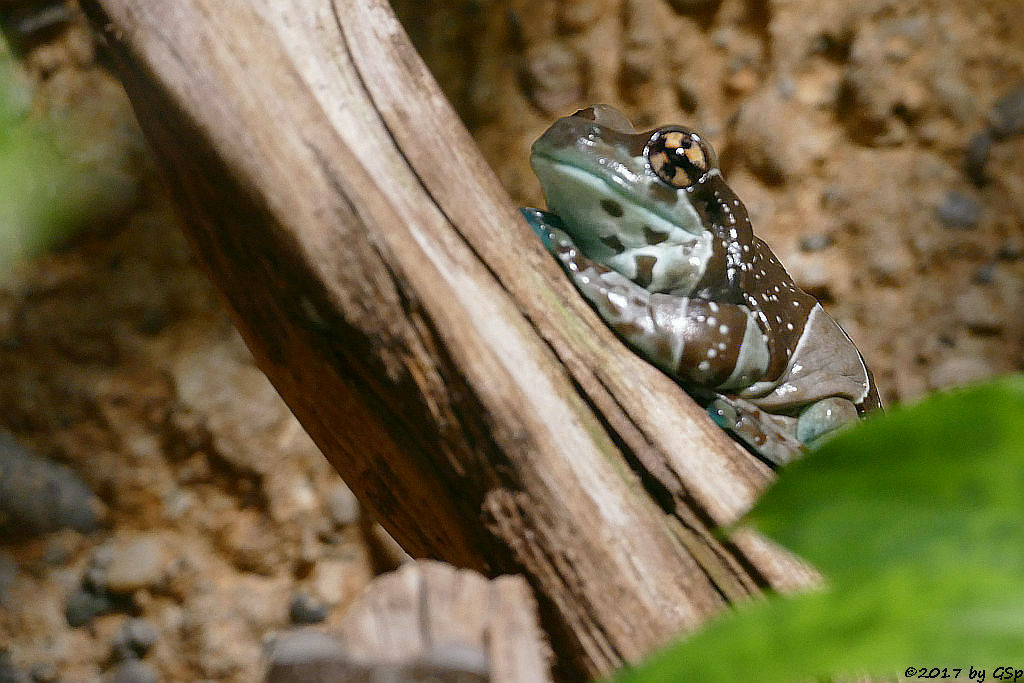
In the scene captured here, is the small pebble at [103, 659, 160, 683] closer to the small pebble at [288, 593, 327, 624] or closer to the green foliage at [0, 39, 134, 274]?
the small pebble at [288, 593, 327, 624]

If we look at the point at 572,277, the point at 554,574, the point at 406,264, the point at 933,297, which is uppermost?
the point at 406,264

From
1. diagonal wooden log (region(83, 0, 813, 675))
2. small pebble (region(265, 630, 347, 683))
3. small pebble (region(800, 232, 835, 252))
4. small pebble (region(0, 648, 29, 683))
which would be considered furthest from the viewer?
small pebble (region(800, 232, 835, 252))

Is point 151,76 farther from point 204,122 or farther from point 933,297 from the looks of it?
point 933,297

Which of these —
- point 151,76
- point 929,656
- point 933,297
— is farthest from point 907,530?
point 933,297

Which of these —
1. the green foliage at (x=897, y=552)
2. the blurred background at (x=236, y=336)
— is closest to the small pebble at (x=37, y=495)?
the blurred background at (x=236, y=336)

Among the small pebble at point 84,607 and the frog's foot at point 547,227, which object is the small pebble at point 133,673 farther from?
the frog's foot at point 547,227

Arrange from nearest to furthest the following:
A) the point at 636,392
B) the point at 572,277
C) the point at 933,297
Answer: the point at 636,392 < the point at 572,277 < the point at 933,297

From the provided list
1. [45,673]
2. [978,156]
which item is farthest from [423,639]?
[978,156]

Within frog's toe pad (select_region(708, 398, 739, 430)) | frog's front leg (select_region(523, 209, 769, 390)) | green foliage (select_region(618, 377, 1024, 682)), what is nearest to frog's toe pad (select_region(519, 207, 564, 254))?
frog's front leg (select_region(523, 209, 769, 390))
